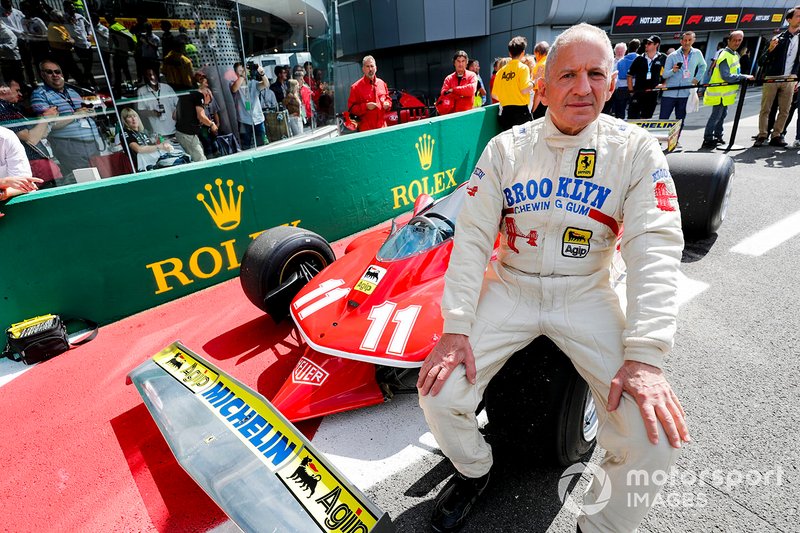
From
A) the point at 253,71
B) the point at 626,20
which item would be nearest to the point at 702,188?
the point at 253,71

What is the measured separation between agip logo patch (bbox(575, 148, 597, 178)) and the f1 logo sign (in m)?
22.9

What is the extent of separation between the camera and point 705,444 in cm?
214

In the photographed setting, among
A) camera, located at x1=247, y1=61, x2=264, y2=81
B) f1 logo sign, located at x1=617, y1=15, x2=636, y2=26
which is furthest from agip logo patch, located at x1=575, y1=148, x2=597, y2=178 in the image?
f1 logo sign, located at x1=617, y1=15, x2=636, y2=26

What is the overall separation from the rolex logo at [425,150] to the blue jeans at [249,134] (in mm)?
4493

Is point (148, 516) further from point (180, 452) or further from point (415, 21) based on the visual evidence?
point (415, 21)

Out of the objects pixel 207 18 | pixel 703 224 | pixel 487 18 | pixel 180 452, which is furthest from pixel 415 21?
pixel 180 452

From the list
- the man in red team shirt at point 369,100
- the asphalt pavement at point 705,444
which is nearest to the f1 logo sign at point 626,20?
the man in red team shirt at point 369,100

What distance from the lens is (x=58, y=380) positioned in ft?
10.4

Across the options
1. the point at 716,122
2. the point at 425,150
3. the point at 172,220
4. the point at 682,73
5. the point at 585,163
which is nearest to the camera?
the point at 585,163

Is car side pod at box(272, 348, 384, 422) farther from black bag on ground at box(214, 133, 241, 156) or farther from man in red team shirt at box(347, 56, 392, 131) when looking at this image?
black bag on ground at box(214, 133, 241, 156)

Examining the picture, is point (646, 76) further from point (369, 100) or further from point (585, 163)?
point (585, 163)

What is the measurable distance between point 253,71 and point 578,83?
9.05 meters

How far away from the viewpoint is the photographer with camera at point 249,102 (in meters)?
8.73

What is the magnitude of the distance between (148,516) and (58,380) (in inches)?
67.8
